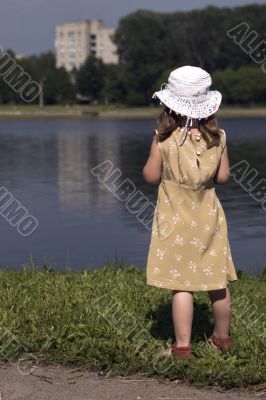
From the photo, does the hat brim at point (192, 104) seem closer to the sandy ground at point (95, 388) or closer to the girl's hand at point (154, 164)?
the girl's hand at point (154, 164)

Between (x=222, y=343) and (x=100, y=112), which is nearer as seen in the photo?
(x=222, y=343)

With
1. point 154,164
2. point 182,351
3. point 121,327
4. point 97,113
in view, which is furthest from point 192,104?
point 97,113

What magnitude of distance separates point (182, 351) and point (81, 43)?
169415 mm

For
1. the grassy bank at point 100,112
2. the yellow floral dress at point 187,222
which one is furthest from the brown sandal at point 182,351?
the grassy bank at point 100,112

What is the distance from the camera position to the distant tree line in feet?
334

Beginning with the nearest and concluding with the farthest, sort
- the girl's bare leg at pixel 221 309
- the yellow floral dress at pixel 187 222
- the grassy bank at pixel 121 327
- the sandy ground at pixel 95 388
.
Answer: the sandy ground at pixel 95 388 → the grassy bank at pixel 121 327 → the yellow floral dress at pixel 187 222 → the girl's bare leg at pixel 221 309

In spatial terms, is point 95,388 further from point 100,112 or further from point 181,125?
point 100,112

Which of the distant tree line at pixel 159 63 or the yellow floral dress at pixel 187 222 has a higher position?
the distant tree line at pixel 159 63

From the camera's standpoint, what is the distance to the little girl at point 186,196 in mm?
4535

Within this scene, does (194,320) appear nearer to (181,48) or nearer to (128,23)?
(181,48)

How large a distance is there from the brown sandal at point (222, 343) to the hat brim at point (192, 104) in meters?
1.29

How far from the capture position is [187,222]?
4.57 metres

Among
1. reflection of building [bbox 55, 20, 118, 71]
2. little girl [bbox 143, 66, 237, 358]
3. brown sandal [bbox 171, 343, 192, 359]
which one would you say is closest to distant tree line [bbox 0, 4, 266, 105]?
reflection of building [bbox 55, 20, 118, 71]

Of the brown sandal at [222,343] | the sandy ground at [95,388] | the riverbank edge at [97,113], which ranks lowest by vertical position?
the sandy ground at [95,388]
